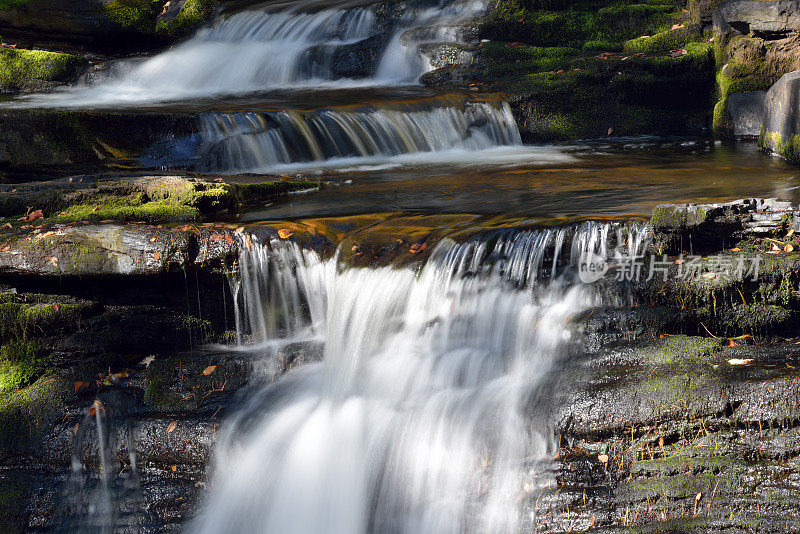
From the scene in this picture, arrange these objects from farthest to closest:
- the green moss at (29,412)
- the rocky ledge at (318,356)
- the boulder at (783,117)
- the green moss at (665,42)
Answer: the green moss at (665,42) → the boulder at (783,117) → the green moss at (29,412) → the rocky ledge at (318,356)

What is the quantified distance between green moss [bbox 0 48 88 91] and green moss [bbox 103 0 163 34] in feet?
6.43

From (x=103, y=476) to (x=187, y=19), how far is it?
12260 mm

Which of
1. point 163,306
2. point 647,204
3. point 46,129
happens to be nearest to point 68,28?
point 46,129

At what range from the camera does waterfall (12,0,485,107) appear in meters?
12.8

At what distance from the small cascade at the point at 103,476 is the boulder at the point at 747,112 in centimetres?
817

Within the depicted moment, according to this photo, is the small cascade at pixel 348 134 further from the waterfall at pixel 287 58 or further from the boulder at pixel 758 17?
the boulder at pixel 758 17

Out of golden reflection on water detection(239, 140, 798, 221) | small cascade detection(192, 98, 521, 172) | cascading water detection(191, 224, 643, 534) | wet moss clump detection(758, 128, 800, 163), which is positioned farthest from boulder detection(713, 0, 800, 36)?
cascading water detection(191, 224, 643, 534)

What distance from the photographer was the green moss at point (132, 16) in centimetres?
1563

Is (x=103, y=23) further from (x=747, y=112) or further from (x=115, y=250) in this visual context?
(x=747, y=112)

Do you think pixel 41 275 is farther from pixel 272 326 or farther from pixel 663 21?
pixel 663 21

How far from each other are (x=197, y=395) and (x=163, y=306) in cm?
78

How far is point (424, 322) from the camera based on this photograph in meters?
5.17

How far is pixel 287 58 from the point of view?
13500 mm

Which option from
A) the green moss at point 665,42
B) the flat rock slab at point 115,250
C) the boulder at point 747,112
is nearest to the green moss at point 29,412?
the flat rock slab at point 115,250
